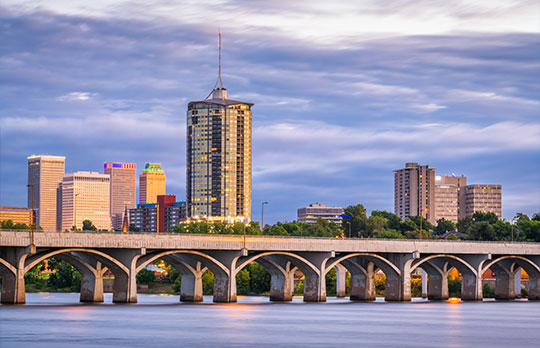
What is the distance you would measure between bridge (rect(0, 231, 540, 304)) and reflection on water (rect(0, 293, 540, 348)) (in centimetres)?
427

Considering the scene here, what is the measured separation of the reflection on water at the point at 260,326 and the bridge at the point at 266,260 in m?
4.27

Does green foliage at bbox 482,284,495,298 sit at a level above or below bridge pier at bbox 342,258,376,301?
below

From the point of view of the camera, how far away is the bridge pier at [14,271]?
96.9 metres

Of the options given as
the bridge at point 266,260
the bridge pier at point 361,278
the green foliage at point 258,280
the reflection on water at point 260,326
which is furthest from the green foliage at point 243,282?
the reflection on water at point 260,326

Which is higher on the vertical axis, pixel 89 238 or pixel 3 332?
pixel 89 238

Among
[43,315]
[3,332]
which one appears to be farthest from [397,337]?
[43,315]

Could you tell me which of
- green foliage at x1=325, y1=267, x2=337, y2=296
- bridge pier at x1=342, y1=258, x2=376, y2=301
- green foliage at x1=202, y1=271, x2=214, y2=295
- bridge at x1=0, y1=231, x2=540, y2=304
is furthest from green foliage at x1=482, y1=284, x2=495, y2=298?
green foliage at x1=202, y1=271, x2=214, y2=295

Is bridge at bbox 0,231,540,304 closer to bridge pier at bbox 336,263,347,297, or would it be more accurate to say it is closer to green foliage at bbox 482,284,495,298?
bridge pier at bbox 336,263,347,297

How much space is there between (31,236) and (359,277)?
52.8m

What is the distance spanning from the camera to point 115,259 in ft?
342

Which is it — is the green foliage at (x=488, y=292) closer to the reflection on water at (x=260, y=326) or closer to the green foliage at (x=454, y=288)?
the green foliage at (x=454, y=288)

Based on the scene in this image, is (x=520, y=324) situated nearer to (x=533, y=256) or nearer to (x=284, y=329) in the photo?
(x=284, y=329)

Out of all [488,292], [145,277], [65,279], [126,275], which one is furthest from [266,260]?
[65,279]

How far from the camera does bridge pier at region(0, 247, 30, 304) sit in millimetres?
96875
